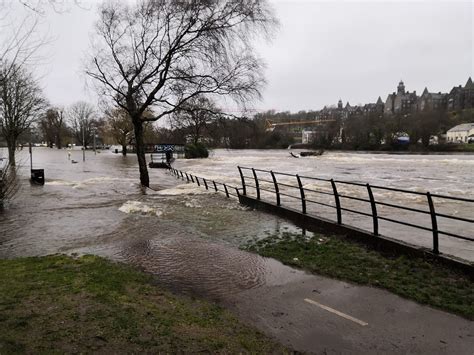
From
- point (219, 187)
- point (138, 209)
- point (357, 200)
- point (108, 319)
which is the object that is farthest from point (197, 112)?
point (108, 319)

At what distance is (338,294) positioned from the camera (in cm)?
569

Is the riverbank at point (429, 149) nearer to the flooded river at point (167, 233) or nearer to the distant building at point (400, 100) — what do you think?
the flooded river at point (167, 233)

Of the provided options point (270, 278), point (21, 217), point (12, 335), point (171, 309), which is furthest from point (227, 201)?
point (12, 335)

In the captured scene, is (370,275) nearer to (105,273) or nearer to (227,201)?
(105,273)

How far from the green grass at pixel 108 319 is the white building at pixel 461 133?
108 meters

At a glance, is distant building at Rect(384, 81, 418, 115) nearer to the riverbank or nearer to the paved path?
the riverbank

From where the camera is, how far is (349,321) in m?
4.80

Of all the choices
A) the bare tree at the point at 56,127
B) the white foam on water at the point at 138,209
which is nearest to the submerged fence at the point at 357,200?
the white foam on water at the point at 138,209

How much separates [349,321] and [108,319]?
2.70 metres

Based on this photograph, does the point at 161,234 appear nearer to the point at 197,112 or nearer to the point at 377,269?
the point at 377,269

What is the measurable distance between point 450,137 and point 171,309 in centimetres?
12183

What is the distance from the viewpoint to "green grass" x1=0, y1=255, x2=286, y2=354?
3.91m

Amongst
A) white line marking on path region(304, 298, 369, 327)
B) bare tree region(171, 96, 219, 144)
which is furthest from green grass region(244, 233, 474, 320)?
bare tree region(171, 96, 219, 144)

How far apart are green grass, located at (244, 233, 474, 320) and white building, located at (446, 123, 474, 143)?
104363mm
